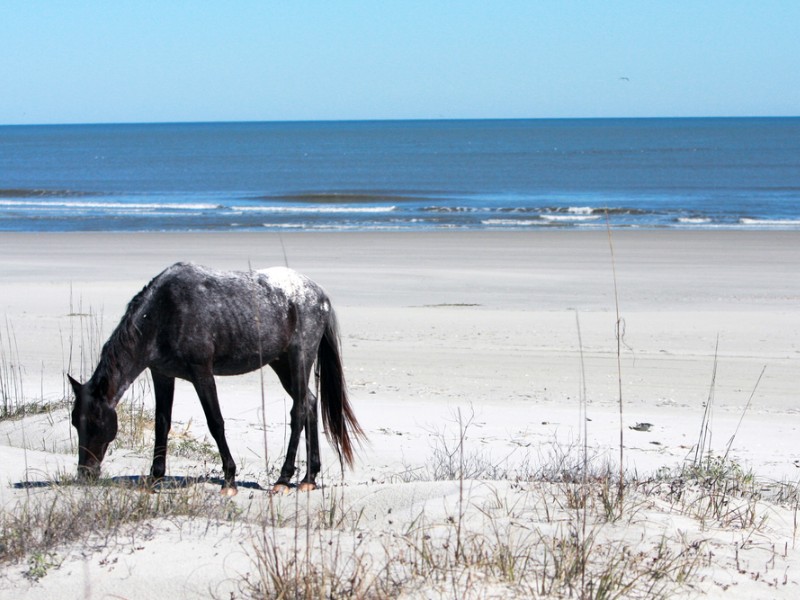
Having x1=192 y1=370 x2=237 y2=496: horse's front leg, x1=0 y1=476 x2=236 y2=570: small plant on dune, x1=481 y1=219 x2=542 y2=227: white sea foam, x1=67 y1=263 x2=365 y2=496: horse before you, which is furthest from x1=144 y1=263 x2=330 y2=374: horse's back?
x1=481 y1=219 x2=542 y2=227: white sea foam

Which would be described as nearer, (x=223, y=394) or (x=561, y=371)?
(x=223, y=394)

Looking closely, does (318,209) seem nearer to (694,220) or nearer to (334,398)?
(694,220)

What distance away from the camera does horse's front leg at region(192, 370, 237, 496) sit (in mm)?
5512

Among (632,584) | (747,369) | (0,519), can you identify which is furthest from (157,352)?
(747,369)

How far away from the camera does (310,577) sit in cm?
359

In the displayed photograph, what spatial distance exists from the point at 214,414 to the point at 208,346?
0.42m

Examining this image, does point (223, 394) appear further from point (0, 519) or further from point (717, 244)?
point (717, 244)

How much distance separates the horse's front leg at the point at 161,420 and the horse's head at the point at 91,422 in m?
0.42

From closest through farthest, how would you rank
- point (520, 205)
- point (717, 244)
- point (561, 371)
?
point (561, 371) < point (717, 244) < point (520, 205)

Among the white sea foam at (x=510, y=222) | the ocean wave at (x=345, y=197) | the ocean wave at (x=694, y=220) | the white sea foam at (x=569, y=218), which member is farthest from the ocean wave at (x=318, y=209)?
the ocean wave at (x=694, y=220)

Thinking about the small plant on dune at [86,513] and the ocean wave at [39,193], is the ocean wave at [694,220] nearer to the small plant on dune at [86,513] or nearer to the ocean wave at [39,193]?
the ocean wave at [39,193]

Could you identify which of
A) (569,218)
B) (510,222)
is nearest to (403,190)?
(569,218)

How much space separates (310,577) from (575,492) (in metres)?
1.68

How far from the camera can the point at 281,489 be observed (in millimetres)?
5695
